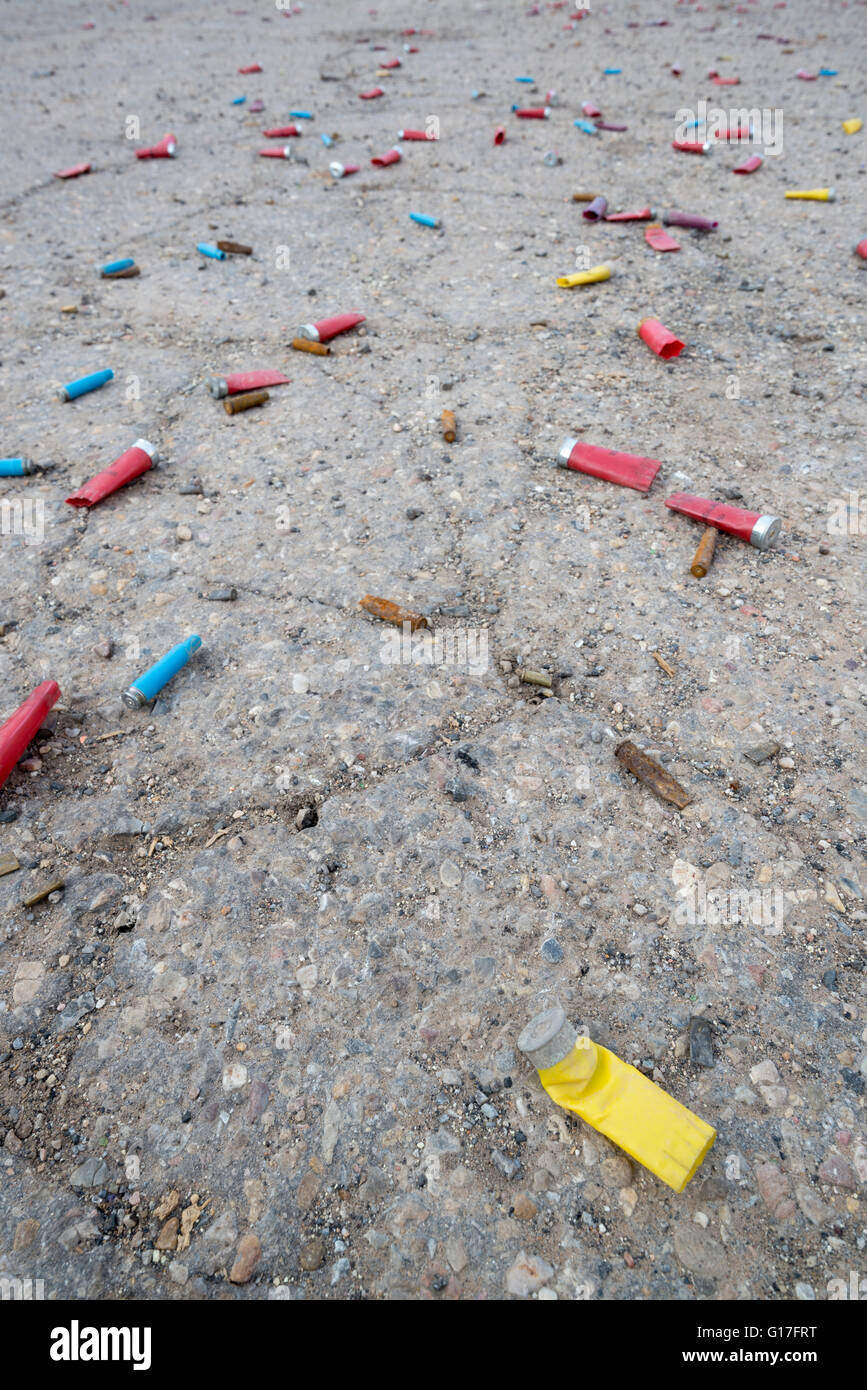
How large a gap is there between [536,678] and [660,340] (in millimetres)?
2032

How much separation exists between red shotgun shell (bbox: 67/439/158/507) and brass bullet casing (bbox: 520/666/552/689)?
1668 millimetres

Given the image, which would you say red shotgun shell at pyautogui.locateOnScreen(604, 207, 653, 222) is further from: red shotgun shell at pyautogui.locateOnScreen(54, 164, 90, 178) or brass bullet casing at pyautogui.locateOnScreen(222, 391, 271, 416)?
red shotgun shell at pyautogui.locateOnScreen(54, 164, 90, 178)

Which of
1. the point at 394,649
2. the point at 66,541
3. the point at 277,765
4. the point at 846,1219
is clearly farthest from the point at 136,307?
the point at 846,1219

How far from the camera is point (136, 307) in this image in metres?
3.76

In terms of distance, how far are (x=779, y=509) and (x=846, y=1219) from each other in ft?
6.60

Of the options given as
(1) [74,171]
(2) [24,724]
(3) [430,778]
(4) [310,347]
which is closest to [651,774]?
(3) [430,778]

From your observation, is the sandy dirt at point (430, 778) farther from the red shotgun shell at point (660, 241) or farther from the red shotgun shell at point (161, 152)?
the red shotgun shell at point (161, 152)

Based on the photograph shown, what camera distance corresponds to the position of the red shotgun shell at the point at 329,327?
3400 mm

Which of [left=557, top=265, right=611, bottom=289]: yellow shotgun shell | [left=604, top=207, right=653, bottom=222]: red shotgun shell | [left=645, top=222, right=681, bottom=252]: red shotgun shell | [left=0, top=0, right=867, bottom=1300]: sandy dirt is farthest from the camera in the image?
[left=604, top=207, right=653, bottom=222]: red shotgun shell

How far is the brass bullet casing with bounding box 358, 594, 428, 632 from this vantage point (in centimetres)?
215

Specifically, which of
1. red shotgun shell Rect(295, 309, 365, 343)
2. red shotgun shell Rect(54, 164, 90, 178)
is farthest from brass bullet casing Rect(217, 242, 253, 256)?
red shotgun shell Rect(54, 164, 90, 178)

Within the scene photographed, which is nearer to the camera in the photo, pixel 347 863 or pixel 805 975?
pixel 805 975
